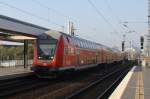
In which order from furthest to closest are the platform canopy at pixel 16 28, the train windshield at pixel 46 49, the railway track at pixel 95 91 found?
the platform canopy at pixel 16 28 → the train windshield at pixel 46 49 → the railway track at pixel 95 91

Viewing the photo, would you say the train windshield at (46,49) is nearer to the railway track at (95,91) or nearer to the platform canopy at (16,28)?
the platform canopy at (16,28)

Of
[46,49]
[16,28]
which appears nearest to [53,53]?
[46,49]

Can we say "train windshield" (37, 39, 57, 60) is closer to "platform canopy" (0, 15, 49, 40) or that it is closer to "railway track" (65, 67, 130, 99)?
"platform canopy" (0, 15, 49, 40)

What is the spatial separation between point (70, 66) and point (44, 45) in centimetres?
322

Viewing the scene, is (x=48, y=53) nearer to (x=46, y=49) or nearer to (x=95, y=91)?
(x=46, y=49)

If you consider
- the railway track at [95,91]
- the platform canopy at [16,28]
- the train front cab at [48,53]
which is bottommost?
the railway track at [95,91]

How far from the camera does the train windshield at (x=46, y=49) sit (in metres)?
26.3

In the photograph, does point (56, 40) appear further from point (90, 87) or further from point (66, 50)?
point (90, 87)

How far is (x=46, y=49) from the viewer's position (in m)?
26.6

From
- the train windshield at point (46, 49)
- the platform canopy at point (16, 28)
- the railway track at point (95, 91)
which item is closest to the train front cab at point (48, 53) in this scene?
the train windshield at point (46, 49)

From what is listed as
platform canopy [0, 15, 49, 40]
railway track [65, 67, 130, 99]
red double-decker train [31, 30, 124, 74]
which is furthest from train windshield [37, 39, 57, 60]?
railway track [65, 67, 130, 99]

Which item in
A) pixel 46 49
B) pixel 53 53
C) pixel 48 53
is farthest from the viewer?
pixel 46 49

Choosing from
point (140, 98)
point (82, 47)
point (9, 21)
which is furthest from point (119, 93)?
point (82, 47)

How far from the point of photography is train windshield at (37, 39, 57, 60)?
26.3m
